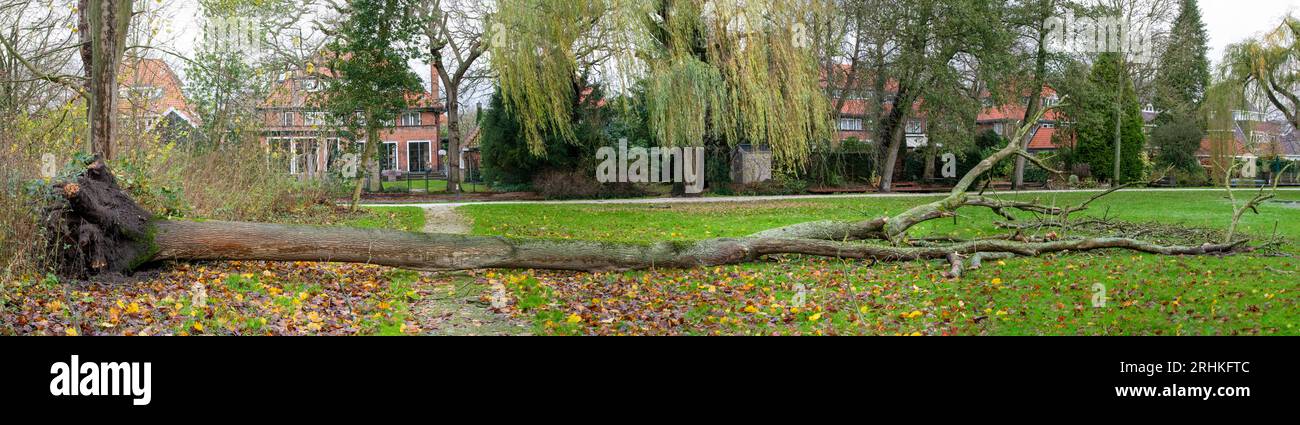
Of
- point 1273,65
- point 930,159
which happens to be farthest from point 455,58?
point 1273,65

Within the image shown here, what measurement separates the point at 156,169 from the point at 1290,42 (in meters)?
24.3

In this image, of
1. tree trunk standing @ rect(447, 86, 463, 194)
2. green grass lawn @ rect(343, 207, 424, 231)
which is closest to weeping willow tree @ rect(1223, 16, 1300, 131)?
tree trunk standing @ rect(447, 86, 463, 194)

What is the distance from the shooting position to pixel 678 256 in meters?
7.09

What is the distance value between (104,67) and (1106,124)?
24.7 m

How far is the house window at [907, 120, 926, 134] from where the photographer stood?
22386 mm

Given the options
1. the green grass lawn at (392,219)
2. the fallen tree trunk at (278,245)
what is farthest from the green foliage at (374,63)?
the fallen tree trunk at (278,245)

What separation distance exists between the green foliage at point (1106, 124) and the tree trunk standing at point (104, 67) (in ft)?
75.0

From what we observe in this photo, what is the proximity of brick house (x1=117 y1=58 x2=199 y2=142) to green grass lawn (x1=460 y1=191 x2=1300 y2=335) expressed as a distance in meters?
4.58

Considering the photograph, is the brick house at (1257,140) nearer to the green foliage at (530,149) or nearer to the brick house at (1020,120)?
the brick house at (1020,120)

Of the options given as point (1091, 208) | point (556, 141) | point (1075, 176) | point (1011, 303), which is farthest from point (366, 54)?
point (1075, 176)

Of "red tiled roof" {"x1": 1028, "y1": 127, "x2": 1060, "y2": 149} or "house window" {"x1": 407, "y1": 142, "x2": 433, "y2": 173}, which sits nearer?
"house window" {"x1": 407, "y1": 142, "x2": 433, "y2": 173}

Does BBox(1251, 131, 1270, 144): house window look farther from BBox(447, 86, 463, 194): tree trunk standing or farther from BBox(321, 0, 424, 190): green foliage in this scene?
BBox(321, 0, 424, 190): green foliage

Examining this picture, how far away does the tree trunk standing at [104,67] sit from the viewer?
7699 millimetres

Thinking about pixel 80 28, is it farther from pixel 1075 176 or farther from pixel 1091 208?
pixel 1075 176
